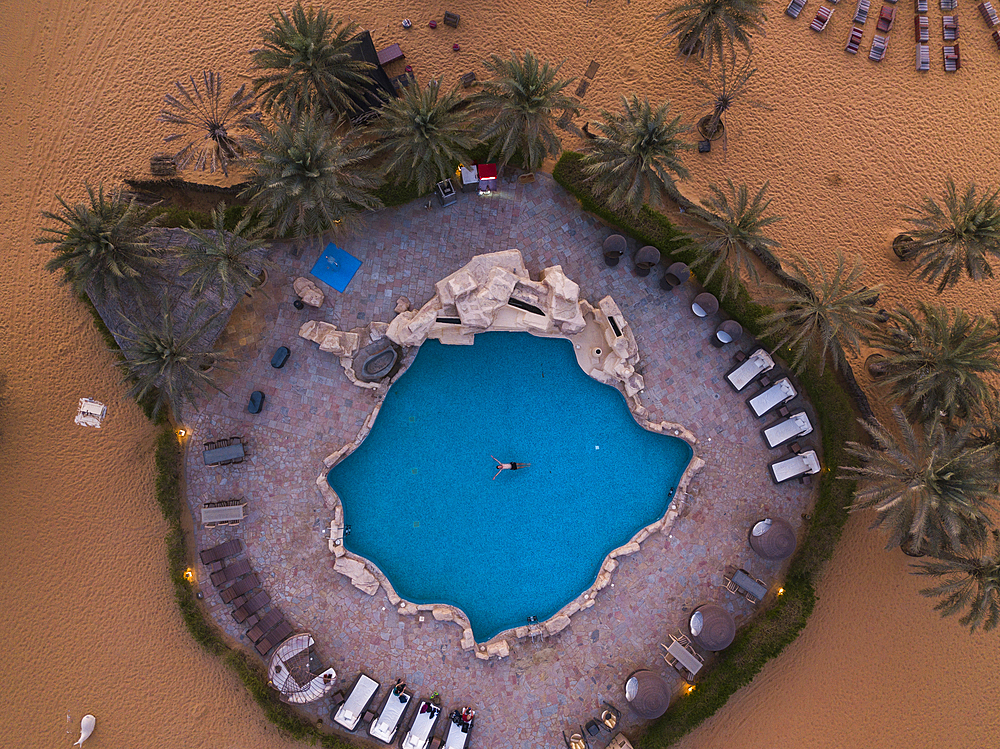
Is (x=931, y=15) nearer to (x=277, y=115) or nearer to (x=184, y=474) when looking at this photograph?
(x=277, y=115)

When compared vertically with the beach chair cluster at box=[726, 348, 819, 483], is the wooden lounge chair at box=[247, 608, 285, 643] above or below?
below

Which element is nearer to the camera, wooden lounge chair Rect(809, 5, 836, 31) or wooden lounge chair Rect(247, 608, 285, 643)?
wooden lounge chair Rect(247, 608, 285, 643)

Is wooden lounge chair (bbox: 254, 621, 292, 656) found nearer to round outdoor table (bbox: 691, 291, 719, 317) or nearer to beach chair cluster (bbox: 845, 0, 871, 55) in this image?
round outdoor table (bbox: 691, 291, 719, 317)

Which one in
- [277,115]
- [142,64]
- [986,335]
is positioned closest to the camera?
[986,335]

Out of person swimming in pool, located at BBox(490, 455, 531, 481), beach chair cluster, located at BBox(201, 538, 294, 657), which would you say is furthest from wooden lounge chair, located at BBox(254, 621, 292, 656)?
person swimming in pool, located at BBox(490, 455, 531, 481)

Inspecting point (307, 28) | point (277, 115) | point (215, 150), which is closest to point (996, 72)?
point (307, 28)
